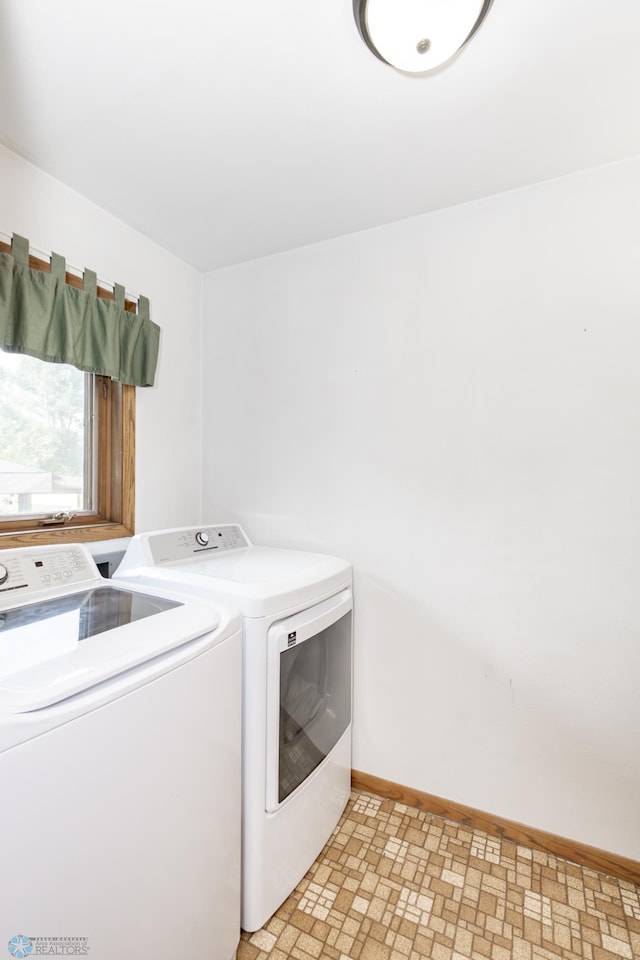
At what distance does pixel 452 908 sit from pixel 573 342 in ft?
6.33

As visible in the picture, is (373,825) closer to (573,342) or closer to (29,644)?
(29,644)

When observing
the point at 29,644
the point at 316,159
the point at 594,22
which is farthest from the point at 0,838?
the point at 594,22

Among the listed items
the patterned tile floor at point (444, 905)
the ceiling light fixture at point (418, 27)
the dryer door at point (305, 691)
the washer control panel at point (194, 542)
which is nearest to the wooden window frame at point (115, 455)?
the washer control panel at point (194, 542)

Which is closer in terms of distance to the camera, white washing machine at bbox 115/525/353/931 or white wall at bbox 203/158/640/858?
white washing machine at bbox 115/525/353/931

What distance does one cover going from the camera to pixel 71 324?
1.63 m

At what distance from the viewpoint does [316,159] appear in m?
1.53

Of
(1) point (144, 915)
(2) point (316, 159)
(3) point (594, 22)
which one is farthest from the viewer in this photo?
(2) point (316, 159)

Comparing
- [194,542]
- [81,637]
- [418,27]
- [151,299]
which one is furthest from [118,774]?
[151,299]

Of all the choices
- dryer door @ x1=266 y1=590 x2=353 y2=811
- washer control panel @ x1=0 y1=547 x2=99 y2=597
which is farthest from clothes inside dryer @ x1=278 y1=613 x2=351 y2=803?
washer control panel @ x1=0 y1=547 x2=99 y2=597

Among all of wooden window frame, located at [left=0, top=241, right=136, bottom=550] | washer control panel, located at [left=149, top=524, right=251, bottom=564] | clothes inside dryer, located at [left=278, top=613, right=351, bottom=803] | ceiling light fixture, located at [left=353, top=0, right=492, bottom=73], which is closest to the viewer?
ceiling light fixture, located at [left=353, top=0, right=492, bottom=73]

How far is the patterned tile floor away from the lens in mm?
1268

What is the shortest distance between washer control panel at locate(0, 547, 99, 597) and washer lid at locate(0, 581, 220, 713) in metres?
0.05

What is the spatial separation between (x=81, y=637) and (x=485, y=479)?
1428 mm

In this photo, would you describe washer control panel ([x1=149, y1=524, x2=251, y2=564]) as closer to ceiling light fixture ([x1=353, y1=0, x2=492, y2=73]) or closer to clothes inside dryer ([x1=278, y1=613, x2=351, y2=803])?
clothes inside dryer ([x1=278, y1=613, x2=351, y2=803])
